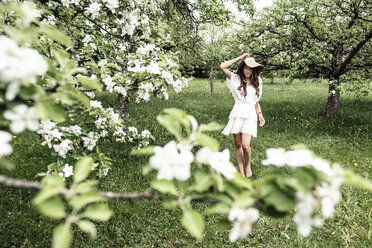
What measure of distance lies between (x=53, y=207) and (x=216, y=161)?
48 centimetres

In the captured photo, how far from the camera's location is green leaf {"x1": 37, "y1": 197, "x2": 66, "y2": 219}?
2.24 feet

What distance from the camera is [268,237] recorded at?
2949 mm

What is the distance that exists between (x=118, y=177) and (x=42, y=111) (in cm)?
333

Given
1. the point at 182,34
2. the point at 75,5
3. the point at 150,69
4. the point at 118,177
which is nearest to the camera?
the point at 150,69

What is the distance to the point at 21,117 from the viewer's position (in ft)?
2.33

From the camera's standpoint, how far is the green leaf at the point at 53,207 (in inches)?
26.9

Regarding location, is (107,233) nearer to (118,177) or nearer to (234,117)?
(118,177)

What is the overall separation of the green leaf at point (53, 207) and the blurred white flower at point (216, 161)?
0.41 meters

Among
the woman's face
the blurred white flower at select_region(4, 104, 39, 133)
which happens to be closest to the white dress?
the woman's face

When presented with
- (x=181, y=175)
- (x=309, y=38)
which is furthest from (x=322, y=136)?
(x=181, y=175)

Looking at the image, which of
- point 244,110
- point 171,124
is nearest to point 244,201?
point 171,124

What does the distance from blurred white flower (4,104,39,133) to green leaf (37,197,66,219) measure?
206 millimetres

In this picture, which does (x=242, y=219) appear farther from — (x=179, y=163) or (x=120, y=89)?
(x=120, y=89)

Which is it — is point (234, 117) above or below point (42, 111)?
below
